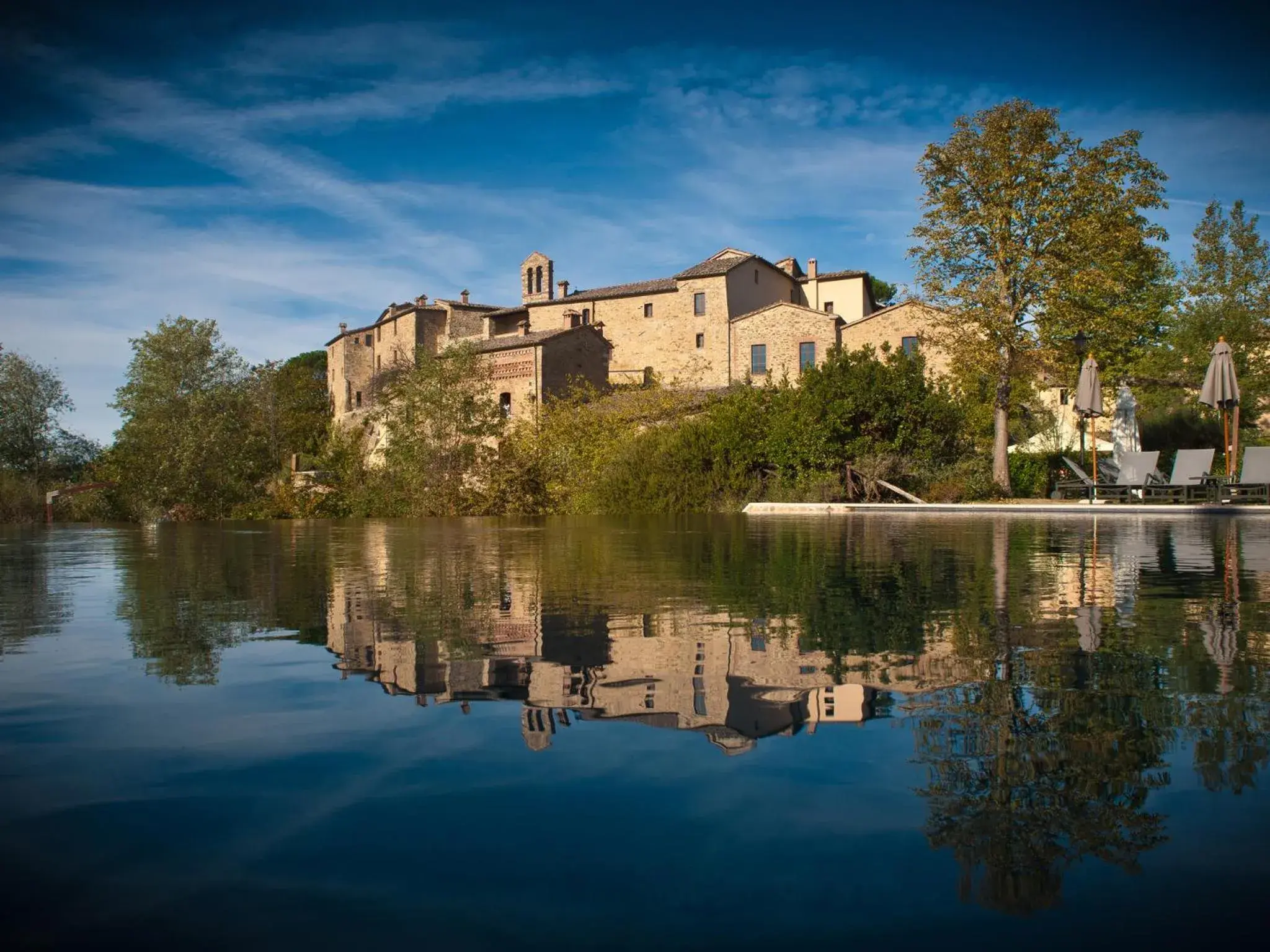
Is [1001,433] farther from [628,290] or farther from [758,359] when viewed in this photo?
[628,290]

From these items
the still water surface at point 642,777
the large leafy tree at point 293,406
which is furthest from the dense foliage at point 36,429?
the still water surface at point 642,777

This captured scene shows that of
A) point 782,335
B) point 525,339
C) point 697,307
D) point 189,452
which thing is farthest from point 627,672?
point 697,307

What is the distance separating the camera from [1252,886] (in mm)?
1479

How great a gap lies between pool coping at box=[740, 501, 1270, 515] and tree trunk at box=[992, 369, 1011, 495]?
6.49 m

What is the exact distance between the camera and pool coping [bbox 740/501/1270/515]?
54.4ft

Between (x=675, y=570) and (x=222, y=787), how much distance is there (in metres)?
5.42

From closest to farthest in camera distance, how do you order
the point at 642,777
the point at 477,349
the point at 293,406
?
the point at 642,777, the point at 477,349, the point at 293,406

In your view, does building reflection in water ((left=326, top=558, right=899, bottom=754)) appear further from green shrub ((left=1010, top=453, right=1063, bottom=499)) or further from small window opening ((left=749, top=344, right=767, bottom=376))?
small window opening ((left=749, top=344, right=767, bottom=376))

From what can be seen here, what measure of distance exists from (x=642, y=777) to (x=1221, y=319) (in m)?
45.5

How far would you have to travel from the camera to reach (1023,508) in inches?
739

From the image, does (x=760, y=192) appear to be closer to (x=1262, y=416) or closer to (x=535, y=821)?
(x=535, y=821)

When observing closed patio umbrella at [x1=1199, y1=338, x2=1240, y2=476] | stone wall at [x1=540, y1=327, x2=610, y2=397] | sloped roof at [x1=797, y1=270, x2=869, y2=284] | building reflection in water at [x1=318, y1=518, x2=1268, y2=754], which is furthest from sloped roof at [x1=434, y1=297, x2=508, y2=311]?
building reflection in water at [x1=318, y1=518, x2=1268, y2=754]

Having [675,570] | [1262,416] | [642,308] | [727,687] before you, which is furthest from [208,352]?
[1262,416]

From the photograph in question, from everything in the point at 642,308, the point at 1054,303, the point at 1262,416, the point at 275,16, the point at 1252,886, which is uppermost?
the point at 642,308
